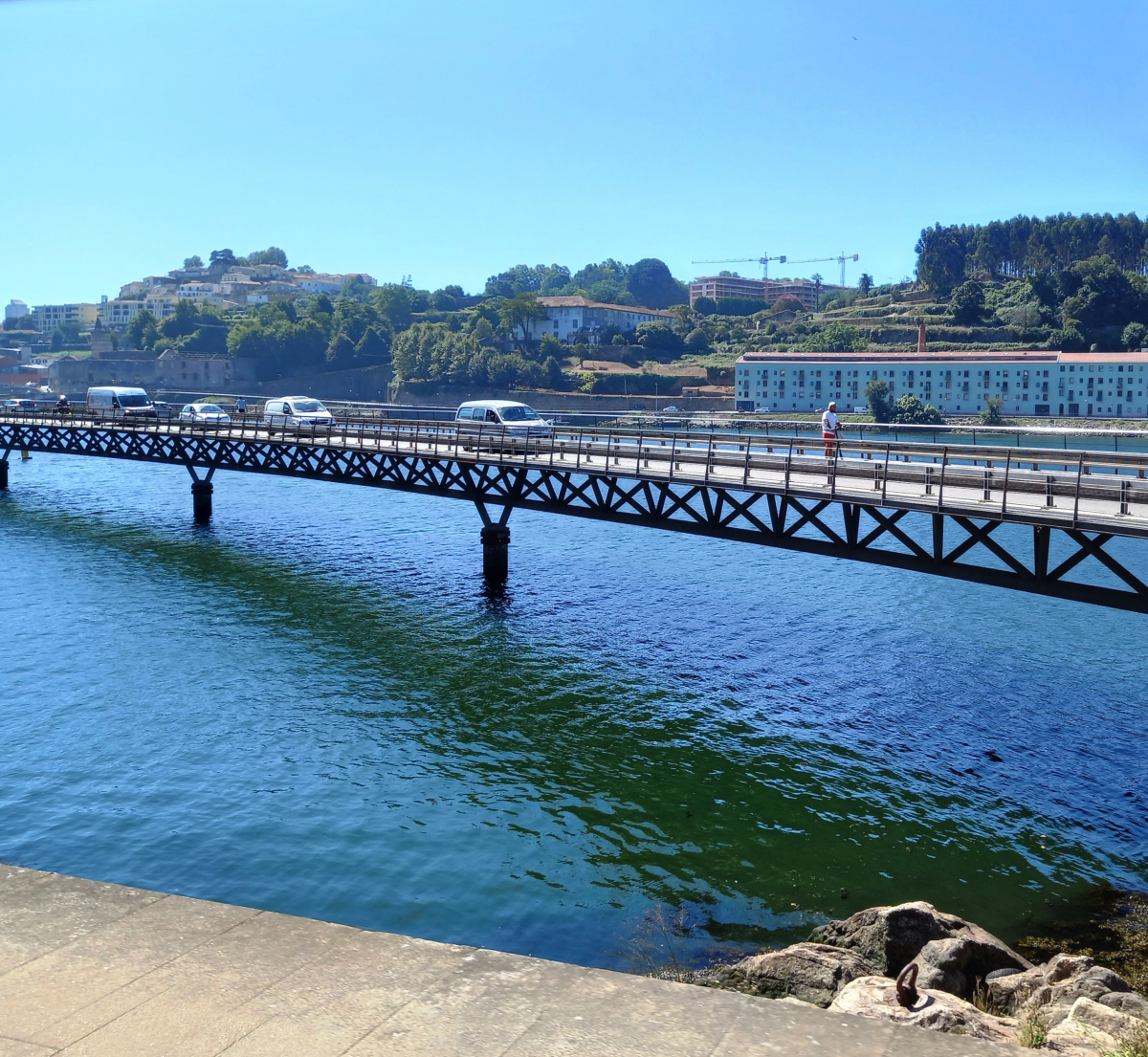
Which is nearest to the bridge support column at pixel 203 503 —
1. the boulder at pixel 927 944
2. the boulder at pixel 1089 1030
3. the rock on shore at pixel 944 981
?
the rock on shore at pixel 944 981

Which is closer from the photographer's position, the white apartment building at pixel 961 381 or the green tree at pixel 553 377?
the white apartment building at pixel 961 381

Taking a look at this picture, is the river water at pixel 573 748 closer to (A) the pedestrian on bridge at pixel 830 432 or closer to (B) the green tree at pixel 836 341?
(A) the pedestrian on bridge at pixel 830 432

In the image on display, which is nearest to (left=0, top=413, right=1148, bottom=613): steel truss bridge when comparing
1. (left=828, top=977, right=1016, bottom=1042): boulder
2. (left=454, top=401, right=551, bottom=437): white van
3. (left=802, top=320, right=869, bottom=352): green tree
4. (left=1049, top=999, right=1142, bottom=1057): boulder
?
(left=454, top=401, right=551, bottom=437): white van

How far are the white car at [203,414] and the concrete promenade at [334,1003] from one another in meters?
→ 51.0

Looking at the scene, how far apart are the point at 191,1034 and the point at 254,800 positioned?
13058 mm

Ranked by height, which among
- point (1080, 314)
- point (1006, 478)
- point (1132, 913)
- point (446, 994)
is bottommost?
point (1132, 913)

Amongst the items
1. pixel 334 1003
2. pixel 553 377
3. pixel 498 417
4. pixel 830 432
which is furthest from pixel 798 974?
pixel 553 377

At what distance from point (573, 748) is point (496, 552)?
54.7 feet

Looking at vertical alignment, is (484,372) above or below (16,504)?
above

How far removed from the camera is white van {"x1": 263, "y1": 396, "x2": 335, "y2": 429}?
52634 mm

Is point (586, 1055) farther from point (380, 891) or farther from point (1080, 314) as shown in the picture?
point (1080, 314)

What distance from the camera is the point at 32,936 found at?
8.80 meters

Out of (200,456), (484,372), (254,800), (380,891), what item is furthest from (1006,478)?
(484,372)

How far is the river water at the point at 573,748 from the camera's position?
55.3ft
